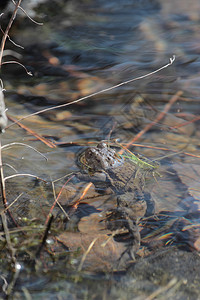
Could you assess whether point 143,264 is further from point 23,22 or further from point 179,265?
point 23,22

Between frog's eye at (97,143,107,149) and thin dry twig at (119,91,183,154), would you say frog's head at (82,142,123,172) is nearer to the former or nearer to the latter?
frog's eye at (97,143,107,149)

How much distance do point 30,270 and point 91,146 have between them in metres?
2.30

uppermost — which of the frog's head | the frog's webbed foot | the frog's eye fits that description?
the frog's webbed foot

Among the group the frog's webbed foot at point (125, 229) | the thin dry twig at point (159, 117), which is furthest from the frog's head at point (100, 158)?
the frog's webbed foot at point (125, 229)

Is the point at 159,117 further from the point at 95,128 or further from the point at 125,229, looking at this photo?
the point at 125,229

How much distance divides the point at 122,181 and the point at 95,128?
3.79ft

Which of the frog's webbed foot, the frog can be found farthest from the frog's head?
the frog's webbed foot

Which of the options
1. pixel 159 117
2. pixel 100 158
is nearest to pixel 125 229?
pixel 100 158

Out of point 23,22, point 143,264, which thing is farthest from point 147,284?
point 23,22

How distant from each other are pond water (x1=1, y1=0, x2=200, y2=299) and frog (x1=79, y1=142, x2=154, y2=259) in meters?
0.10

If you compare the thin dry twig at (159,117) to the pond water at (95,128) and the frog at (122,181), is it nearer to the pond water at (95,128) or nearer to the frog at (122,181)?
the pond water at (95,128)

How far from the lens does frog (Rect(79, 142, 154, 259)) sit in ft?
9.60

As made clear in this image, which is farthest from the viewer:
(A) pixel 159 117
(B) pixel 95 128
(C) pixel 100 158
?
(A) pixel 159 117

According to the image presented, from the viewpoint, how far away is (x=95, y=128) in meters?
4.74
